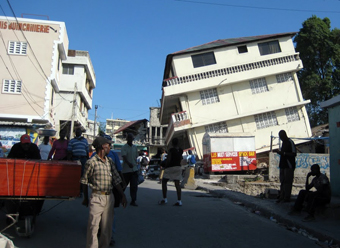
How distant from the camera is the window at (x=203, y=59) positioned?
95.0 feet

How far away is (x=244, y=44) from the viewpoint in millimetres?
29750

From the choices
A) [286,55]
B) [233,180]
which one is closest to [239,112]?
[286,55]

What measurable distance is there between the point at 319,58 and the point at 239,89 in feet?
31.3

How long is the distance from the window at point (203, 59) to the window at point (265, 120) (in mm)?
6426

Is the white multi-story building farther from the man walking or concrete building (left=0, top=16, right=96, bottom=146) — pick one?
the man walking

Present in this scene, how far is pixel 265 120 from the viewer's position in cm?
3044

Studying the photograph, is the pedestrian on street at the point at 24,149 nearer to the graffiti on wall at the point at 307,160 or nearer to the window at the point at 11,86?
the graffiti on wall at the point at 307,160

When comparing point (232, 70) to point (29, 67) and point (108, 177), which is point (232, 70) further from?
point (108, 177)

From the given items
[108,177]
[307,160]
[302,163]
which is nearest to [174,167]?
[108,177]

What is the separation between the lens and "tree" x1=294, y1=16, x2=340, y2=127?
31.6 metres

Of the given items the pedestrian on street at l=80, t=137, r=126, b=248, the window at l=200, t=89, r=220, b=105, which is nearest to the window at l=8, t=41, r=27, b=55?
the window at l=200, t=89, r=220, b=105

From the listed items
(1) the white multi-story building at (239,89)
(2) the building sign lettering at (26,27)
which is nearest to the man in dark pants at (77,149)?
(1) the white multi-story building at (239,89)

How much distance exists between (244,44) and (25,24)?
1832 cm

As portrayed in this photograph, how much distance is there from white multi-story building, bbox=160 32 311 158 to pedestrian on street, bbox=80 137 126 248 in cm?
2393
